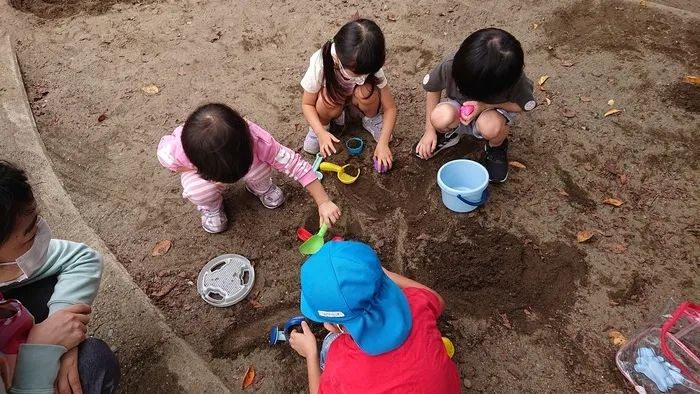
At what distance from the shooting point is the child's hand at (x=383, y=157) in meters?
2.85

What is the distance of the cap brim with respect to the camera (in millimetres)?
1413

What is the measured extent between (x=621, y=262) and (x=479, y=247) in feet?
2.40

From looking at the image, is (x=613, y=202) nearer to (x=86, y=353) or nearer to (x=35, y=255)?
(x=86, y=353)

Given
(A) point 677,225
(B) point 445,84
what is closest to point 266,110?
(B) point 445,84

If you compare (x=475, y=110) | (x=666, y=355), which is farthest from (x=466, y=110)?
(x=666, y=355)

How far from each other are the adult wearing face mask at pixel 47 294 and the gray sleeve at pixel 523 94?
7.42 ft

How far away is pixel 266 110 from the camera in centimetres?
Answer: 332

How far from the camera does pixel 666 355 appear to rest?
6.48 ft

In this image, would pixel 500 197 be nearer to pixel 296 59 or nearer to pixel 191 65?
pixel 296 59

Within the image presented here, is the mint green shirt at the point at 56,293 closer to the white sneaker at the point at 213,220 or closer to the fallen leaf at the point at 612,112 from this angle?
the white sneaker at the point at 213,220

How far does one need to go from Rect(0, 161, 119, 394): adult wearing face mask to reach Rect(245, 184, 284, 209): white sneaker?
1.01m

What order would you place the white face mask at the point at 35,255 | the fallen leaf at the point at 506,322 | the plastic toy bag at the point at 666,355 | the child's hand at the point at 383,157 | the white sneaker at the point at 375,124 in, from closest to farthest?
the white face mask at the point at 35,255 → the plastic toy bag at the point at 666,355 → the fallen leaf at the point at 506,322 → the child's hand at the point at 383,157 → the white sneaker at the point at 375,124

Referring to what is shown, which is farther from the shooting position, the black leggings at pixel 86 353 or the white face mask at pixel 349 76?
the white face mask at pixel 349 76

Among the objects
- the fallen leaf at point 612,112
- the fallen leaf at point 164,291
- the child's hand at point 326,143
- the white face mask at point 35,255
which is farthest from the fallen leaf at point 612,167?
the white face mask at point 35,255
